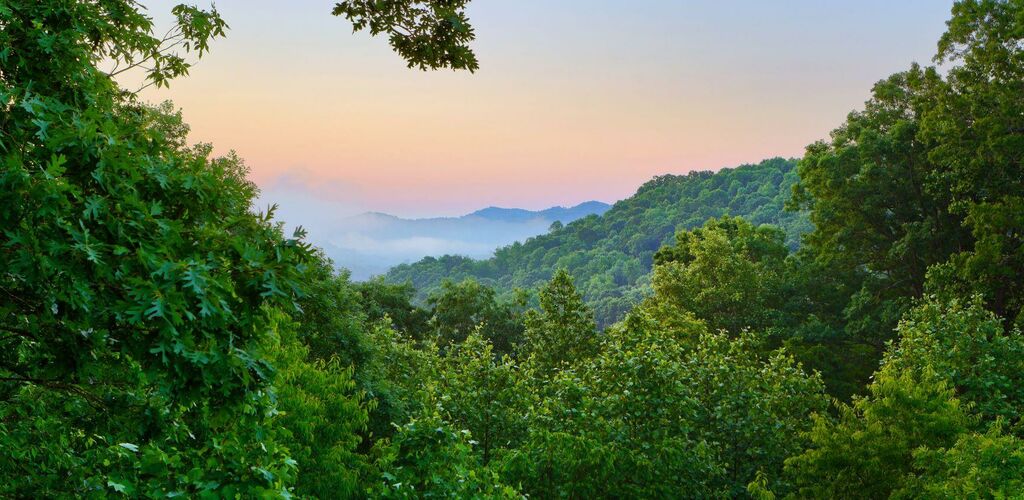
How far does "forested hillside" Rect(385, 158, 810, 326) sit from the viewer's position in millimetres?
105875

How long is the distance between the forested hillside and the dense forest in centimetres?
6539

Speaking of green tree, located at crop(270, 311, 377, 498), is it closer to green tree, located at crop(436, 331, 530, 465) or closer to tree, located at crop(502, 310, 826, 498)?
tree, located at crop(502, 310, 826, 498)

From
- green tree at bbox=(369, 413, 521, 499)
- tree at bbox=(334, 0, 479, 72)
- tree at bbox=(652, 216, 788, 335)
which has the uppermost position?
tree at bbox=(334, 0, 479, 72)

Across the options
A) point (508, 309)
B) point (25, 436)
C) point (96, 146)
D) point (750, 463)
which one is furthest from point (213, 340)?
point (508, 309)

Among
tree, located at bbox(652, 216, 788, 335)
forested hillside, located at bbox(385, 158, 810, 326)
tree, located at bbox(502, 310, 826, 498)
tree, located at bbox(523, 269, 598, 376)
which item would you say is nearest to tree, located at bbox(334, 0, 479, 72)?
tree, located at bbox(502, 310, 826, 498)

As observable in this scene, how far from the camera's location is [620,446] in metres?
12.3

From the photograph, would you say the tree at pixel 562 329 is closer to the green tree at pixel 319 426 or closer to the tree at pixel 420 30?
the green tree at pixel 319 426

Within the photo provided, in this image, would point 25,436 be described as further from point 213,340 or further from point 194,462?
point 213,340

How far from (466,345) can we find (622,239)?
10941 cm

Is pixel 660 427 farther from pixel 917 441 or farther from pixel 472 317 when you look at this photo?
pixel 472 317

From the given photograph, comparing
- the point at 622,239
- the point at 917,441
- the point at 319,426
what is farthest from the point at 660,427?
the point at 622,239

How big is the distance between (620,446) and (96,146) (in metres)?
10.2

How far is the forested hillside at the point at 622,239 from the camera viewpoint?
347 feet

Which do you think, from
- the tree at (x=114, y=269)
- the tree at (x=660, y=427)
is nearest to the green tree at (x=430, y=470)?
the tree at (x=660, y=427)
